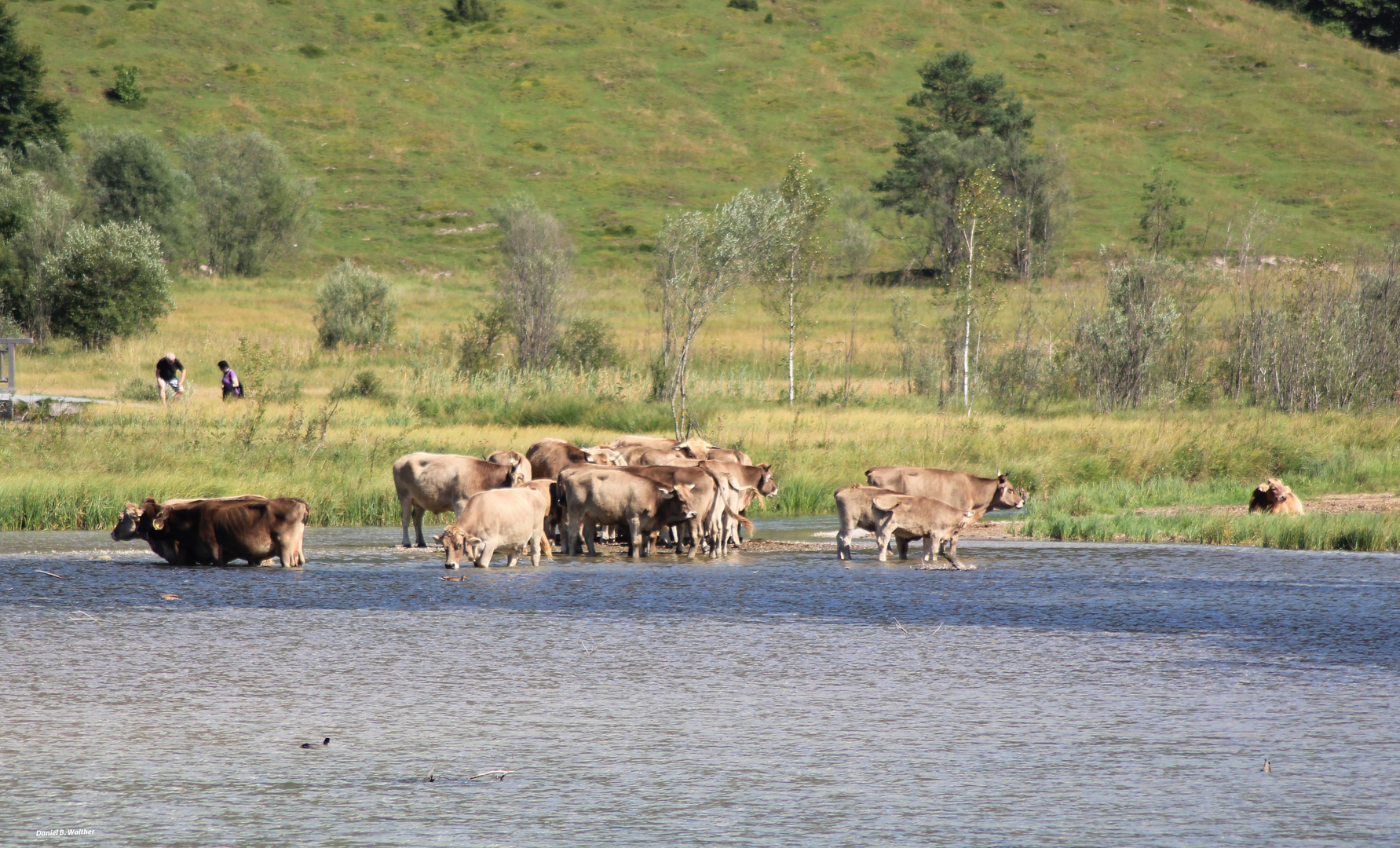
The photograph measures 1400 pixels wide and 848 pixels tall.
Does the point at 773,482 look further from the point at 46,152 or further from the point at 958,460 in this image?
the point at 46,152

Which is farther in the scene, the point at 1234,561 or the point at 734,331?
the point at 734,331

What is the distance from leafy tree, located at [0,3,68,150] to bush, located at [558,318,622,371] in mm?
41808

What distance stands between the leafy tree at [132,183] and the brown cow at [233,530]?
60.4 metres

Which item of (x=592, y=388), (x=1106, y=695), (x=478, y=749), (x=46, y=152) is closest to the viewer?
(x=478, y=749)

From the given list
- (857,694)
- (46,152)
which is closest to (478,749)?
(857,694)

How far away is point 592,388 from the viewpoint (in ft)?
122

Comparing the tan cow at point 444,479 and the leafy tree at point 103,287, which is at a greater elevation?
the leafy tree at point 103,287

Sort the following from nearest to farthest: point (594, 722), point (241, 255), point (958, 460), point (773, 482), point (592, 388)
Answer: point (594, 722)
point (773, 482)
point (958, 460)
point (592, 388)
point (241, 255)

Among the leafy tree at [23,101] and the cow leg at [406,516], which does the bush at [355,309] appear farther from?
the cow leg at [406,516]

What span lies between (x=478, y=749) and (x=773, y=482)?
1232 cm

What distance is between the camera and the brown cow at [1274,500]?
20.4 m

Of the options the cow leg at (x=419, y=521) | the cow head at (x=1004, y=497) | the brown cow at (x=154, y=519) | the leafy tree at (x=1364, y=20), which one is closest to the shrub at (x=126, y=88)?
the cow leg at (x=419, y=521)

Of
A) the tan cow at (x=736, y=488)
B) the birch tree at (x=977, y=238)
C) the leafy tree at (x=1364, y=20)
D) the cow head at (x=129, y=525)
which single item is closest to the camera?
the cow head at (x=129, y=525)

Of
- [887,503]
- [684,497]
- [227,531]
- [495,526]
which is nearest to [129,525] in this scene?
[227,531]
